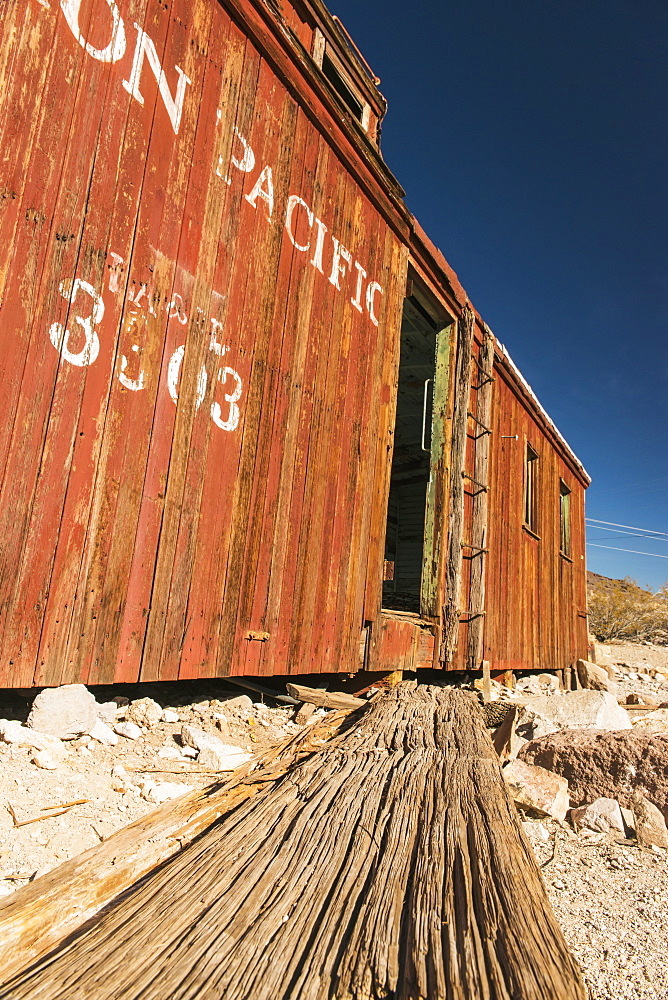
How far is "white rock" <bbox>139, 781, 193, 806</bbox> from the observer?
227 centimetres

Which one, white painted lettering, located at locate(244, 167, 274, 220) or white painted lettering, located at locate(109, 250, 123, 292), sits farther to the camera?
white painted lettering, located at locate(244, 167, 274, 220)

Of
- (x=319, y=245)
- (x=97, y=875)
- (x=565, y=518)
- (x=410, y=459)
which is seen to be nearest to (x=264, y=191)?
(x=319, y=245)

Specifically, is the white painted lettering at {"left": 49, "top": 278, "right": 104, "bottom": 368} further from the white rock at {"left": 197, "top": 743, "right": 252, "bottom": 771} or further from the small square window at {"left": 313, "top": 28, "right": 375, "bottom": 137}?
the small square window at {"left": 313, "top": 28, "right": 375, "bottom": 137}

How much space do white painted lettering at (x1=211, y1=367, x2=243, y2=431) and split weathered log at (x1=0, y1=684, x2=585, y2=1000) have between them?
1935 millimetres

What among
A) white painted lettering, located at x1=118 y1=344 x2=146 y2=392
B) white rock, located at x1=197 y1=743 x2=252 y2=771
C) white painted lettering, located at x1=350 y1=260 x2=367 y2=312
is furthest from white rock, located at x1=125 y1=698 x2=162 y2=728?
white painted lettering, located at x1=350 y1=260 x2=367 y2=312

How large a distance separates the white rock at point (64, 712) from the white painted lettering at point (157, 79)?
2801 mm

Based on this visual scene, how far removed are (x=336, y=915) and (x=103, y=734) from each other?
2.00 meters

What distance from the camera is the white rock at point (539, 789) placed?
267 cm

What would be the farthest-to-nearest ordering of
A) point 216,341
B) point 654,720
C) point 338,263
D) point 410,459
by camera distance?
point 410,459 → point 654,720 → point 338,263 → point 216,341

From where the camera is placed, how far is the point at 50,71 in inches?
93.8

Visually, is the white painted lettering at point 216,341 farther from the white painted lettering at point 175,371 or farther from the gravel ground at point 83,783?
the gravel ground at point 83,783

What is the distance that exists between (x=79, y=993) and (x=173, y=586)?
2094 mm

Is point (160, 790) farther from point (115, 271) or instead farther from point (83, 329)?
point (115, 271)

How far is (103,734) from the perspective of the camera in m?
2.66
